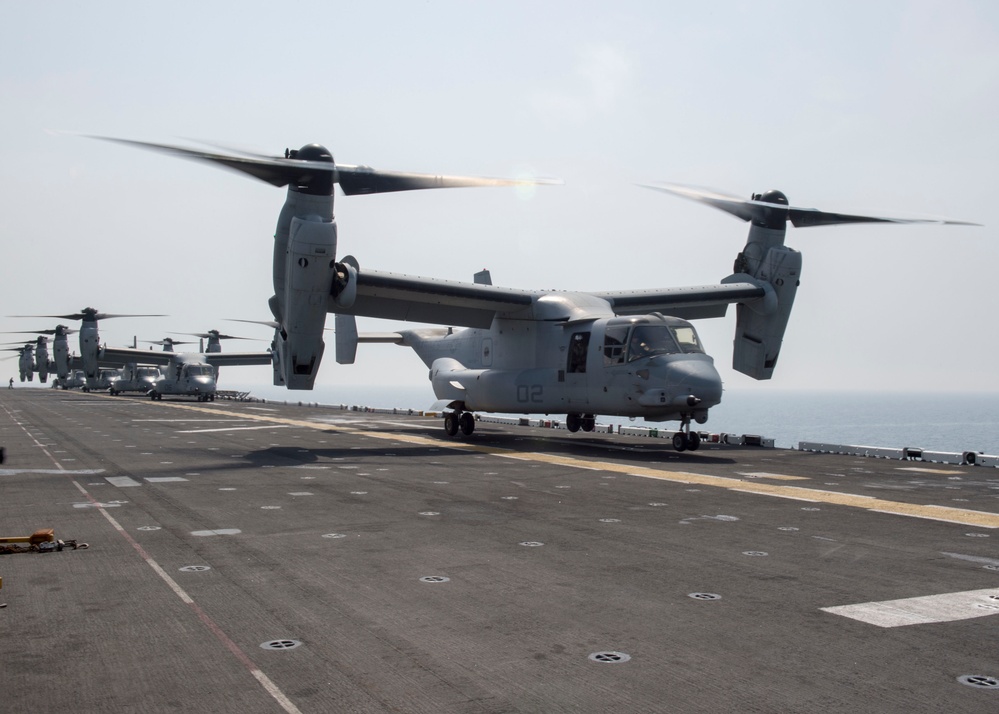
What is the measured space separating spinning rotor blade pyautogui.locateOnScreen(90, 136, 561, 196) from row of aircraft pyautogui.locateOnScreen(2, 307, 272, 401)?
144 ft

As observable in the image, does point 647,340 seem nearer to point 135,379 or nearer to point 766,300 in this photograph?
point 766,300

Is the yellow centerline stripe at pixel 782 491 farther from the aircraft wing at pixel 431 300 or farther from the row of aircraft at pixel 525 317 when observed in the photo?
the aircraft wing at pixel 431 300

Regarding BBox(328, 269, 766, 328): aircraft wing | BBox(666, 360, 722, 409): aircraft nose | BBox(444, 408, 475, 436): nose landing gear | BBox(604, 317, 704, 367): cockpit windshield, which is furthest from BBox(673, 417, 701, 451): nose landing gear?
BBox(444, 408, 475, 436): nose landing gear

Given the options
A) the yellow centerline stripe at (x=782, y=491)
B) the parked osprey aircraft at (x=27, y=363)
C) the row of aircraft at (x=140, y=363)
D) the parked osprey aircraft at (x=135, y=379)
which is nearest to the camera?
the yellow centerline stripe at (x=782, y=491)

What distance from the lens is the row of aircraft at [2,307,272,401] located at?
206ft

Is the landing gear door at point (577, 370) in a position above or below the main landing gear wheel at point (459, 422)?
above

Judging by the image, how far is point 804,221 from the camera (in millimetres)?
28703

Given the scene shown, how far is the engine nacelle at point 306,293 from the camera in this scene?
2138cm

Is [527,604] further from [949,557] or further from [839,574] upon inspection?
[949,557]

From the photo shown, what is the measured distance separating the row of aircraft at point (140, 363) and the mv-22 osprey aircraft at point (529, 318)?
36642 mm

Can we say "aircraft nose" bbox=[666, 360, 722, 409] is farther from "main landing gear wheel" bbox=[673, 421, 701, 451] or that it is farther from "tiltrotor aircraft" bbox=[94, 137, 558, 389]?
"tiltrotor aircraft" bbox=[94, 137, 558, 389]

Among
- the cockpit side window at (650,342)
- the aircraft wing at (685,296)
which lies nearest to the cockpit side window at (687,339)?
the cockpit side window at (650,342)

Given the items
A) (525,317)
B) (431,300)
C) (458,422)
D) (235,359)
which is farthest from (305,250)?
(235,359)

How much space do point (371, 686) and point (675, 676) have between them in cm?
205
